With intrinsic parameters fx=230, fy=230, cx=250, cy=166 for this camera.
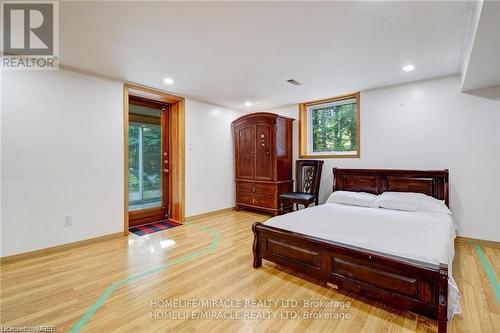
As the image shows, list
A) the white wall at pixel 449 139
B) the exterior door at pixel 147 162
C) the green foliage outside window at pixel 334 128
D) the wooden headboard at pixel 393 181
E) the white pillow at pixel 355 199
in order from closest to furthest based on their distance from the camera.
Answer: the white wall at pixel 449 139, the wooden headboard at pixel 393 181, the white pillow at pixel 355 199, the exterior door at pixel 147 162, the green foliage outside window at pixel 334 128

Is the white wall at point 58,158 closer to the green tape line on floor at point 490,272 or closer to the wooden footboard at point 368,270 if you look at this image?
the wooden footboard at point 368,270

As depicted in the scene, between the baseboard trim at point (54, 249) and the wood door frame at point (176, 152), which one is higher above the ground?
the wood door frame at point (176, 152)

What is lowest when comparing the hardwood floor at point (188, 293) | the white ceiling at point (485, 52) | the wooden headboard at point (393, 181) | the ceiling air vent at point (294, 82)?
the hardwood floor at point (188, 293)

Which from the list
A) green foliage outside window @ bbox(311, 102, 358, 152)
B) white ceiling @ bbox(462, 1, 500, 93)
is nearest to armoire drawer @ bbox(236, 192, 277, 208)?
green foliage outside window @ bbox(311, 102, 358, 152)

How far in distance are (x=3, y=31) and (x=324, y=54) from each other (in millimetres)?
3174

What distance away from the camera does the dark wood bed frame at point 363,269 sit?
1511 millimetres

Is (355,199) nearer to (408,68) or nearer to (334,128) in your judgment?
(334,128)

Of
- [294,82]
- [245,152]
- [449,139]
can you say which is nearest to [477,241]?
→ [449,139]

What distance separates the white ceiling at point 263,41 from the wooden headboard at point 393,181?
1.40 meters

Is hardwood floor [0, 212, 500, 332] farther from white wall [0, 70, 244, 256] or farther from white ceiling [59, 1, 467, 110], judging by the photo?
white ceiling [59, 1, 467, 110]

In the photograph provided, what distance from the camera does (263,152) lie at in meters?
4.65

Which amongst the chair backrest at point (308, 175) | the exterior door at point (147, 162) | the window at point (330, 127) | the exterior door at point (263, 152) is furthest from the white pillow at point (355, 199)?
the exterior door at point (147, 162)

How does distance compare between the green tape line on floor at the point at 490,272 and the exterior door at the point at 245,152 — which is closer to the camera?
the green tape line on floor at the point at 490,272

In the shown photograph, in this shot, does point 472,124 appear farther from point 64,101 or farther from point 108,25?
point 64,101
